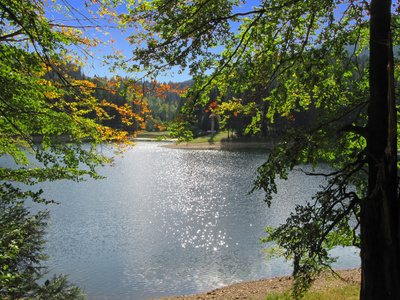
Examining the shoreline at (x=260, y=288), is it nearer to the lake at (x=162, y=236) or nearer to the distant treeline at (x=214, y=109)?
the lake at (x=162, y=236)

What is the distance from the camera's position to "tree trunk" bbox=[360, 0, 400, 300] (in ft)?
14.7

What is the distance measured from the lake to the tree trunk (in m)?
7.63

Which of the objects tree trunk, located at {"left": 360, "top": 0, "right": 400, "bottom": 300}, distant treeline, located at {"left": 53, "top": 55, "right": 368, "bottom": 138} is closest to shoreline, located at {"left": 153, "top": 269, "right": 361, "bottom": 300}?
distant treeline, located at {"left": 53, "top": 55, "right": 368, "bottom": 138}

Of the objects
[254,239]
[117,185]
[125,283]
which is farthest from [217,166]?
[125,283]

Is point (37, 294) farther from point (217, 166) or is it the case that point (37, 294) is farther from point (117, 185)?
point (217, 166)

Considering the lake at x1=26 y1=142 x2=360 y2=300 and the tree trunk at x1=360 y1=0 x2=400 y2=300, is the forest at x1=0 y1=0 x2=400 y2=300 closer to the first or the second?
the tree trunk at x1=360 y1=0 x2=400 y2=300

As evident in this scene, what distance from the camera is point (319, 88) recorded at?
6203 mm

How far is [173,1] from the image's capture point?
17.1ft

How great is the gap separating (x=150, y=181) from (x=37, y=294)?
2903cm

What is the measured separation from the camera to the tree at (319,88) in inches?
181

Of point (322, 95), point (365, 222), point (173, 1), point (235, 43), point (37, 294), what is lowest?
point (37, 294)

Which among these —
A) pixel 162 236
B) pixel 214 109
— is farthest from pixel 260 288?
pixel 214 109

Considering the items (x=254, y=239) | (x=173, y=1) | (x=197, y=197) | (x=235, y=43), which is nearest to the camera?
(x=173, y=1)

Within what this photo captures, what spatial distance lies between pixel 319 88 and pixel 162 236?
14391mm
